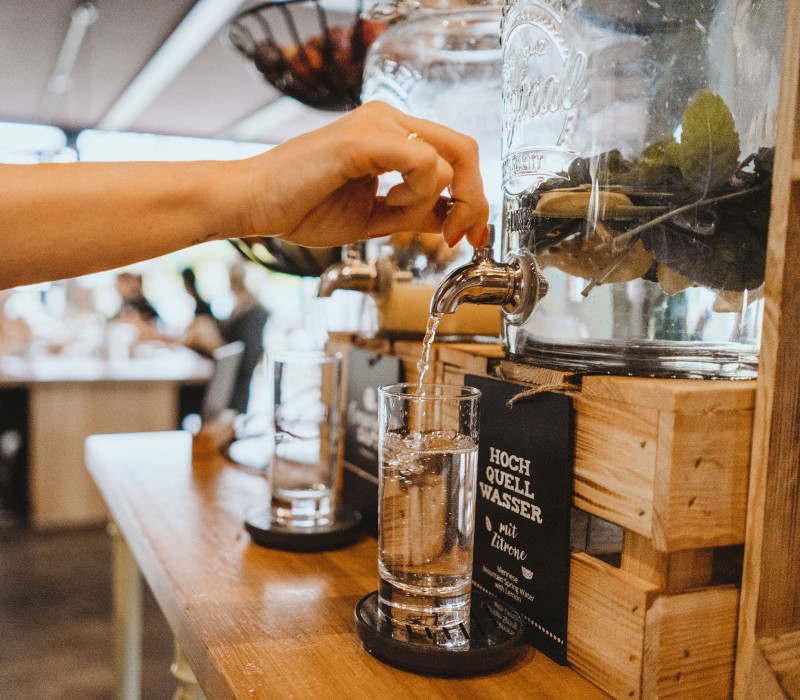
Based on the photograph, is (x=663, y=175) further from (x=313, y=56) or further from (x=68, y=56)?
(x=68, y=56)

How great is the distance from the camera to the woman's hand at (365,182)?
688 millimetres

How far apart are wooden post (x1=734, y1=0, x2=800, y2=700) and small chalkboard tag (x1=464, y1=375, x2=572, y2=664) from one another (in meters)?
0.15

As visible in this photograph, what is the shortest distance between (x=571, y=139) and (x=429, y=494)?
1.10 feet

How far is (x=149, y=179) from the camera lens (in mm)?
732

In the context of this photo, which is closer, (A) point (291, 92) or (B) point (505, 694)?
(B) point (505, 694)

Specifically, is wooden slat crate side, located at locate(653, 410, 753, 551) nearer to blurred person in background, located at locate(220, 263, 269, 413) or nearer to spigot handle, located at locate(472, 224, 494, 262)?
spigot handle, located at locate(472, 224, 494, 262)

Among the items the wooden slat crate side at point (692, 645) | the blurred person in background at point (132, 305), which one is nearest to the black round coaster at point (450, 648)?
the wooden slat crate side at point (692, 645)

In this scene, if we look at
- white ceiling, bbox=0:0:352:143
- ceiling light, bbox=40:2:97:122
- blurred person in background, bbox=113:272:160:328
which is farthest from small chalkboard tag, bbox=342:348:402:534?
blurred person in background, bbox=113:272:160:328

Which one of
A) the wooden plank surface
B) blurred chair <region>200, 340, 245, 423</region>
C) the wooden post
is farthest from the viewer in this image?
the wooden plank surface

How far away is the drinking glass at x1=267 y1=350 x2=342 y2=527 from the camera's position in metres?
0.99

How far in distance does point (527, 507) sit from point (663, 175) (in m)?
0.32

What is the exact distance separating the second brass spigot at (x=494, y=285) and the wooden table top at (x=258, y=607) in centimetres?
33

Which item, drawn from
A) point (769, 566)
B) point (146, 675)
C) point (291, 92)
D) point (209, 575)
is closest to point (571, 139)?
point (769, 566)

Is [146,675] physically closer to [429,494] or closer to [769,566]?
[429,494]
